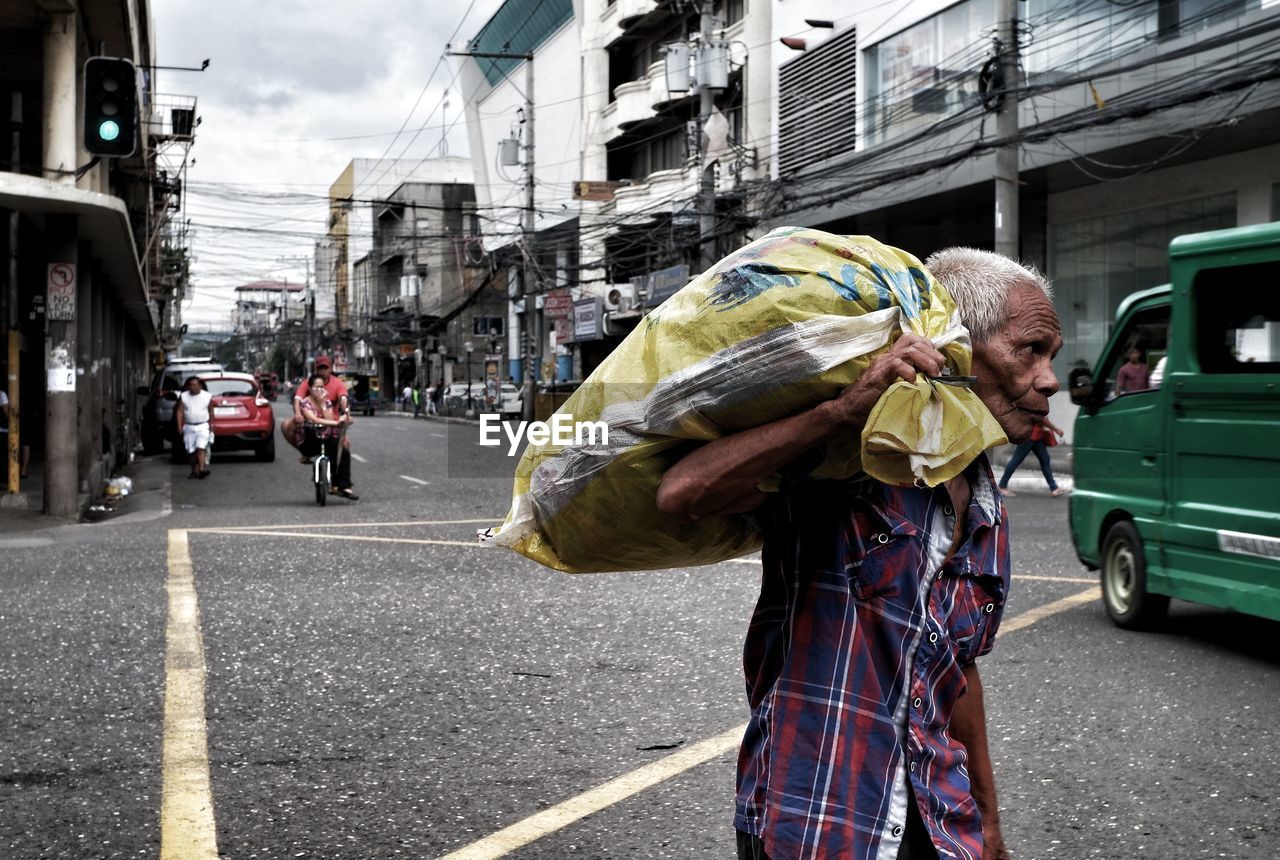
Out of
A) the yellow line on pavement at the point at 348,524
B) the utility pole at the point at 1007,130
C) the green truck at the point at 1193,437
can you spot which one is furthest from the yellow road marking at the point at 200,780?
the utility pole at the point at 1007,130

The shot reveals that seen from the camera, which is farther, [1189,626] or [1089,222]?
[1089,222]

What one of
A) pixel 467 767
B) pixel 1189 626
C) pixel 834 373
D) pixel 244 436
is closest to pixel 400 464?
pixel 244 436

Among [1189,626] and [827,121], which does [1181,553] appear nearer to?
[1189,626]

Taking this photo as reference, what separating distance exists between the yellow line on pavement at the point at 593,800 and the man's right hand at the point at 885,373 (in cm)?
247

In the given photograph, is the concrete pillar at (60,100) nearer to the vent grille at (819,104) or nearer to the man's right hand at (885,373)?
the man's right hand at (885,373)

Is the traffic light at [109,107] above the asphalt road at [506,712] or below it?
above

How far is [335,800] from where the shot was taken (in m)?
4.57

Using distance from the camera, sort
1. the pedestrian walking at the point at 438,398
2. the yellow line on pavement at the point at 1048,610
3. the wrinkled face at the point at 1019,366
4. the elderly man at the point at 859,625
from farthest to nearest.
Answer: the pedestrian walking at the point at 438,398 < the yellow line on pavement at the point at 1048,610 < the wrinkled face at the point at 1019,366 < the elderly man at the point at 859,625

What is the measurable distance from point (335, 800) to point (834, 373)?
318cm

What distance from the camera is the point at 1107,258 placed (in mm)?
23250

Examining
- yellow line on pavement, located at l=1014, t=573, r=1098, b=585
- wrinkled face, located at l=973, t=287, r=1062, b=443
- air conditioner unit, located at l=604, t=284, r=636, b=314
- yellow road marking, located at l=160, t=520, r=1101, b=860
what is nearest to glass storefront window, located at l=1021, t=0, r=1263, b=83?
yellow line on pavement, located at l=1014, t=573, r=1098, b=585

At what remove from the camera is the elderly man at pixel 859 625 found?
80.9 inches

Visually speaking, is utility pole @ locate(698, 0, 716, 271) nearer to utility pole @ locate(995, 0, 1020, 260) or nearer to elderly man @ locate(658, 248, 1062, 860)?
utility pole @ locate(995, 0, 1020, 260)

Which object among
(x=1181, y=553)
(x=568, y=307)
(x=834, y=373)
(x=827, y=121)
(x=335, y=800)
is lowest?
(x=335, y=800)
